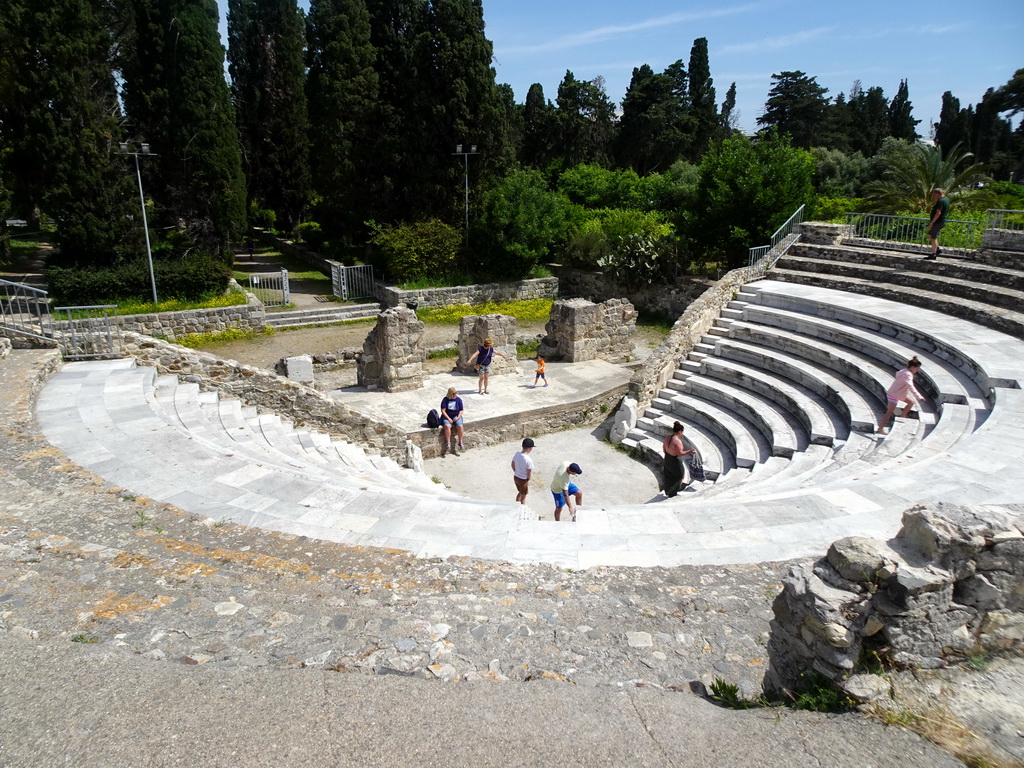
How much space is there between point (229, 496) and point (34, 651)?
2.91m

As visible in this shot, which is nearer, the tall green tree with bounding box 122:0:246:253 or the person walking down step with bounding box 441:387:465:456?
the person walking down step with bounding box 441:387:465:456

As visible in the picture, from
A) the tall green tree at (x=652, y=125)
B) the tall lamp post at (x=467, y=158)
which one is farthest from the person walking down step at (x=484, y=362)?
the tall green tree at (x=652, y=125)

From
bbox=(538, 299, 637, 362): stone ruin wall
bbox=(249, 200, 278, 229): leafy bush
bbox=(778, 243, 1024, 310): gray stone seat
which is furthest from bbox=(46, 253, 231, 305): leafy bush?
bbox=(778, 243, 1024, 310): gray stone seat

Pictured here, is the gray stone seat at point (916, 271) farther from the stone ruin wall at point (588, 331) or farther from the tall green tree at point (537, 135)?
the tall green tree at point (537, 135)

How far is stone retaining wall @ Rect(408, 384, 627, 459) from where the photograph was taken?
41.7ft

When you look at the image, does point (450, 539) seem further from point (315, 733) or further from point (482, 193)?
point (482, 193)

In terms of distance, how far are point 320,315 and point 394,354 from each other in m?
8.74

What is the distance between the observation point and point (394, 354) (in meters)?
14.6

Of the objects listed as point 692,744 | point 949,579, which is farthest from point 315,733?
point 949,579

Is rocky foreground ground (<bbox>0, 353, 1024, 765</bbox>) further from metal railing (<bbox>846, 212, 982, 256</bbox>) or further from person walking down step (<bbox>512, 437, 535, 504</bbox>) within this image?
metal railing (<bbox>846, 212, 982, 256</bbox>)

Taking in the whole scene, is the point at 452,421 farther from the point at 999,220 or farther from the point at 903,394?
the point at 999,220

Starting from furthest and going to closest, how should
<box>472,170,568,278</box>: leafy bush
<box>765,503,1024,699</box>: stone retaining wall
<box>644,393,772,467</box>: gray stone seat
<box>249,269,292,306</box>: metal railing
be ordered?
<box>472,170,568,278</box>: leafy bush
<box>249,269,292,306</box>: metal railing
<box>644,393,772,467</box>: gray stone seat
<box>765,503,1024,699</box>: stone retaining wall

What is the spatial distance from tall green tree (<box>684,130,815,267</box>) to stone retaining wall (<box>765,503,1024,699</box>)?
18.5m

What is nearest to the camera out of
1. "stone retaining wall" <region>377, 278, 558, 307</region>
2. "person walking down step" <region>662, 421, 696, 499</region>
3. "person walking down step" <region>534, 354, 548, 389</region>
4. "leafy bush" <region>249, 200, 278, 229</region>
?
"person walking down step" <region>662, 421, 696, 499</region>
